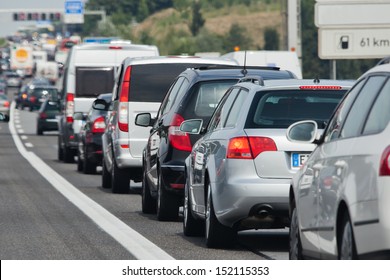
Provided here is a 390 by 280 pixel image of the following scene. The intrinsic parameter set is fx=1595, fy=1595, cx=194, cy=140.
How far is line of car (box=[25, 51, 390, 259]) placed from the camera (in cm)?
866

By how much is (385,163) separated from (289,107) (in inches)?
213

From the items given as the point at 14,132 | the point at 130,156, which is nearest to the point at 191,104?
the point at 130,156

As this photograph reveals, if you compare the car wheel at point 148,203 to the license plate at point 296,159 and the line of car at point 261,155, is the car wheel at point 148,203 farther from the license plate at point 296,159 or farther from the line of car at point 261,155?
the license plate at point 296,159

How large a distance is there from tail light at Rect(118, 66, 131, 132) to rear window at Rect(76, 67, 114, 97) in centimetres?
1147

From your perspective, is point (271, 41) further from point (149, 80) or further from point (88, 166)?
point (149, 80)

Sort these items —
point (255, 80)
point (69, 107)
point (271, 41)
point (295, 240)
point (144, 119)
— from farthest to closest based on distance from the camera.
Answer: point (271, 41)
point (69, 107)
point (144, 119)
point (255, 80)
point (295, 240)

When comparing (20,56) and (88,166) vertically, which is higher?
(88,166)

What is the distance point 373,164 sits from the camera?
824cm

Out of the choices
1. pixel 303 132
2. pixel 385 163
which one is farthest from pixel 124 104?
pixel 385 163

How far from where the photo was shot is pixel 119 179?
22.2 meters

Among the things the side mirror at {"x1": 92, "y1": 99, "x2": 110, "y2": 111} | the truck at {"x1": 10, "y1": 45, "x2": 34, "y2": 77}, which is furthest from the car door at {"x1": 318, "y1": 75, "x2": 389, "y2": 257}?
the truck at {"x1": 10, "y1": 45, "x2": 34, "y2": 77}

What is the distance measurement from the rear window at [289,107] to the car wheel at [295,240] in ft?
8.05

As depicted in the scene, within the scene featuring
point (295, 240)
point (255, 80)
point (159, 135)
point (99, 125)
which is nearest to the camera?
point (295, 240)
